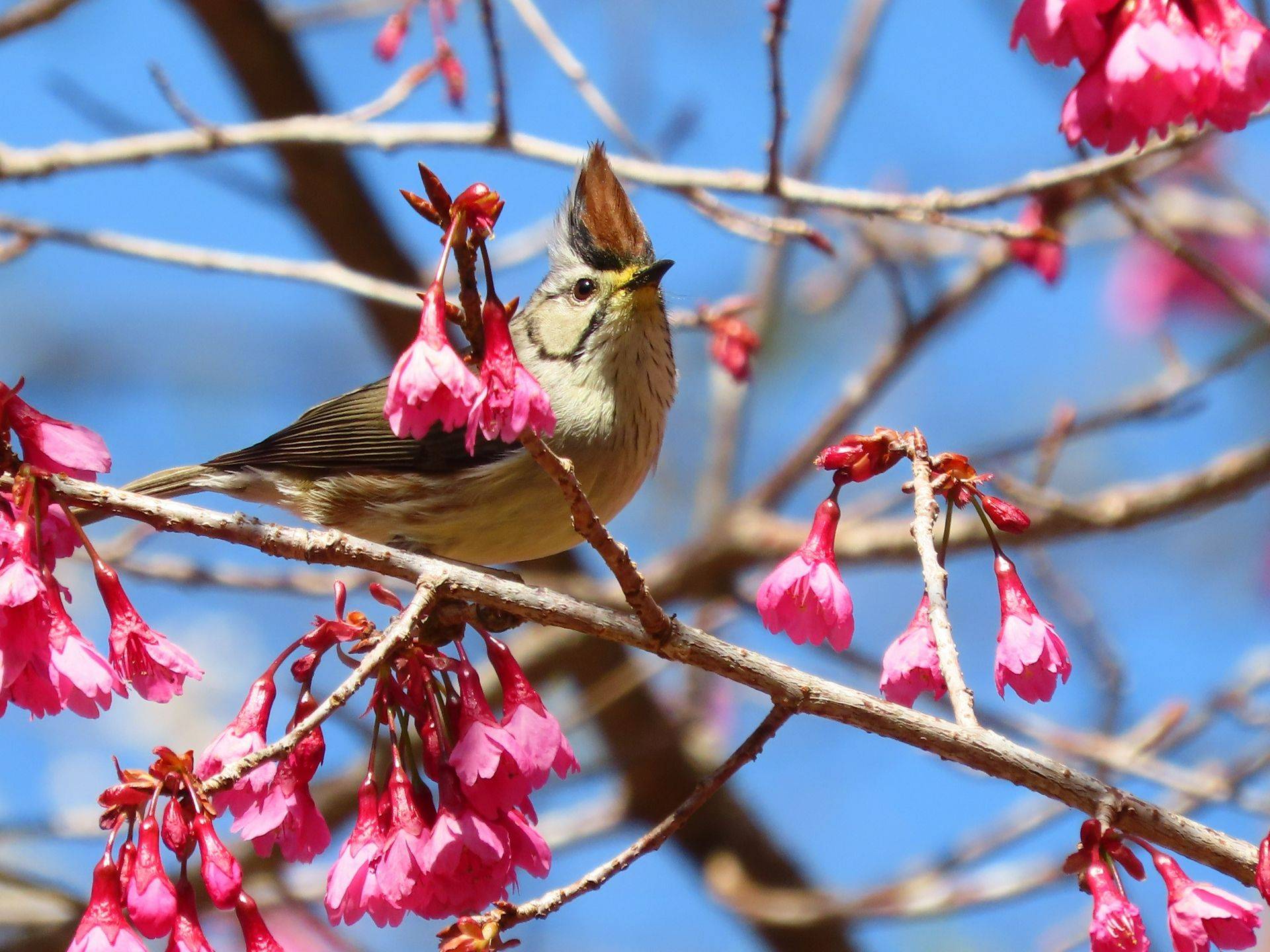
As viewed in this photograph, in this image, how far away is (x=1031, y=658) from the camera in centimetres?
208

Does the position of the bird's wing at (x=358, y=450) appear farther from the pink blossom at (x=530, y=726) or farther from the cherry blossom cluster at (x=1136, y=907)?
the cherry blossom cluster at (x=1136, y=907)

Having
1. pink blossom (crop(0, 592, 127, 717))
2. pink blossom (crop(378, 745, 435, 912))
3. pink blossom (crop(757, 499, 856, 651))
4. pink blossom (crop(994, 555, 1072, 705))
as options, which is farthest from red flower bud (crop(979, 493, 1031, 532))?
pink blossom (crop(0, 592, 127, 717))

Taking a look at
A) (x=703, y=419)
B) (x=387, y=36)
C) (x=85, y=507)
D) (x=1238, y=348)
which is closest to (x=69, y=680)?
(x=85, y=507)

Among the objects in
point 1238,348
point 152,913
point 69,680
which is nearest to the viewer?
point 152,913

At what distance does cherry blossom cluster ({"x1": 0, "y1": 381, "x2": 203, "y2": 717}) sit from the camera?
1.94 m

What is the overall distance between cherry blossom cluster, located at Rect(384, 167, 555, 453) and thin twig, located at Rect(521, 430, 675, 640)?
1.6 inches

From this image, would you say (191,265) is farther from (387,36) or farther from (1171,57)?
(1171,57)

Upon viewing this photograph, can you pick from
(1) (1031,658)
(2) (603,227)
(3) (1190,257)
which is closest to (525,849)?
(1) (1031,658)

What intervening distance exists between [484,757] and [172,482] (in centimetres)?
194

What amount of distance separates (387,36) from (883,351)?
2.03 m

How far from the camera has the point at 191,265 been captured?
12.2 ft

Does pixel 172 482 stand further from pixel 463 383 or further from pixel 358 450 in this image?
pixel 463 383

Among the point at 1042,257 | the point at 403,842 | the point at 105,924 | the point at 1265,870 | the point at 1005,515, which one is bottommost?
the point at 105,924

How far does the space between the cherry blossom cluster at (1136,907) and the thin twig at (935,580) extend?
241mm
